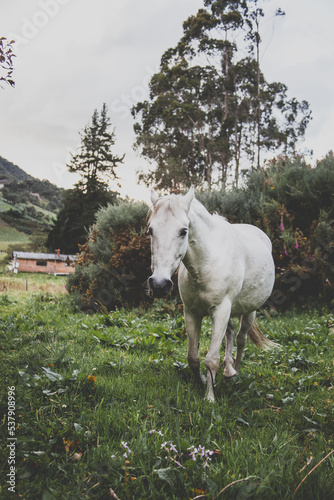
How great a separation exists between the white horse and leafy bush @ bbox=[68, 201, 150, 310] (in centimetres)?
455

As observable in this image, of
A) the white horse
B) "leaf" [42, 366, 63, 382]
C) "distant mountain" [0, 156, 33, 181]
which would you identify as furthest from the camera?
"distant mountain" [0, 156, 33, 181]

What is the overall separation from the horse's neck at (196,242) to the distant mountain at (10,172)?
45.9m

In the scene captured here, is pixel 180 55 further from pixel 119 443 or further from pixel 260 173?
pixel 119 443

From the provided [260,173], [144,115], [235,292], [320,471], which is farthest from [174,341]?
[144,115]

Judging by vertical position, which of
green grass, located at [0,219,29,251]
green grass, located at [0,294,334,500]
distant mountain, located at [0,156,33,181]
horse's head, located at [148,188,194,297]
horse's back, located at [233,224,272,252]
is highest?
distant mountain, located at [0,156,33,181]

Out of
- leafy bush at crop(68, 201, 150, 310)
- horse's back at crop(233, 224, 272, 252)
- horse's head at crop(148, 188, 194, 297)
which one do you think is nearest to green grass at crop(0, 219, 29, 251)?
leafy bush at crop(68, 201, 150, 310)

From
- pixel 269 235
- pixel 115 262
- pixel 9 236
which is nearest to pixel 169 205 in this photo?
pixel 269 235

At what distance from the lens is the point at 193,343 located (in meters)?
3.12

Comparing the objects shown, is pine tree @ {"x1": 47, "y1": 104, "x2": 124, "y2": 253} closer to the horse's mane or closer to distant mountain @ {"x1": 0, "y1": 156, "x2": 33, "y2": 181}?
distant mountain @ {"x1": 0, "y1": 156, "x2": 33, "y2": 181}

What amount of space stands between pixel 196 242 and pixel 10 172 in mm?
52110

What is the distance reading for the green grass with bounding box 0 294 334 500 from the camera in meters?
1.68

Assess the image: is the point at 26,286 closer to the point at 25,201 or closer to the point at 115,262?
the point at 115,262

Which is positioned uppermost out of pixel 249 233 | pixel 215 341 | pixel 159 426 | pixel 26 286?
pixel 249 233

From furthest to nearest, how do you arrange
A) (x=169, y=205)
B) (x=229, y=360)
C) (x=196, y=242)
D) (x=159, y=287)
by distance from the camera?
(x=229, y=360), (x=196, y=242), (x=169, y=205), (x=159, y=287)
